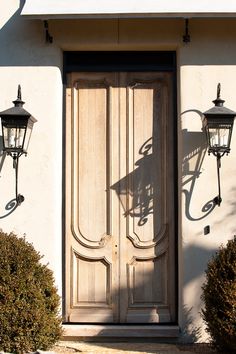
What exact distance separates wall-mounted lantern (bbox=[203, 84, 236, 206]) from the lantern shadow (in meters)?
0.87

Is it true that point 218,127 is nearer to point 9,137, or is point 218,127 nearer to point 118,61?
point 118,61

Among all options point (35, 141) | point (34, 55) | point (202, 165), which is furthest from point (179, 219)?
point (34, 55)

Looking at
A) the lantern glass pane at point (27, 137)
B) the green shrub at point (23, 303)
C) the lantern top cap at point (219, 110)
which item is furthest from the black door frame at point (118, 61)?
the green shrub at point (23, 303)

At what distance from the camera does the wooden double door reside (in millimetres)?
8594

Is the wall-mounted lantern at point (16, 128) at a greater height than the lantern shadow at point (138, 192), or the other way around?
the wall-mounted lantern at point (16, 128)

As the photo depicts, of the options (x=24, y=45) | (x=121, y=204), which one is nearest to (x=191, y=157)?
(x=121, y=204)

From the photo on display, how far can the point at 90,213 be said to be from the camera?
8.69 m

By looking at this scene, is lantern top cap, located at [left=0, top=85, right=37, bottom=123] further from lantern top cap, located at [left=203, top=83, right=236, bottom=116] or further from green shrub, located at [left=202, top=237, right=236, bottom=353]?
green shrub, located at [left=202, top=237, right=236, bottom=353]

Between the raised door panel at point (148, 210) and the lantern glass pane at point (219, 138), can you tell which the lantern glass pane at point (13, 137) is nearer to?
the raised door panel at point (148, 210)

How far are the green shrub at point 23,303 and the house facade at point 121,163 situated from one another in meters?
0.77

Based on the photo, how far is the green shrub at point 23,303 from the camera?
735cm

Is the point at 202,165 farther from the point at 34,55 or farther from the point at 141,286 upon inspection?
the point at 34,55

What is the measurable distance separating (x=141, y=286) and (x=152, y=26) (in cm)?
298
